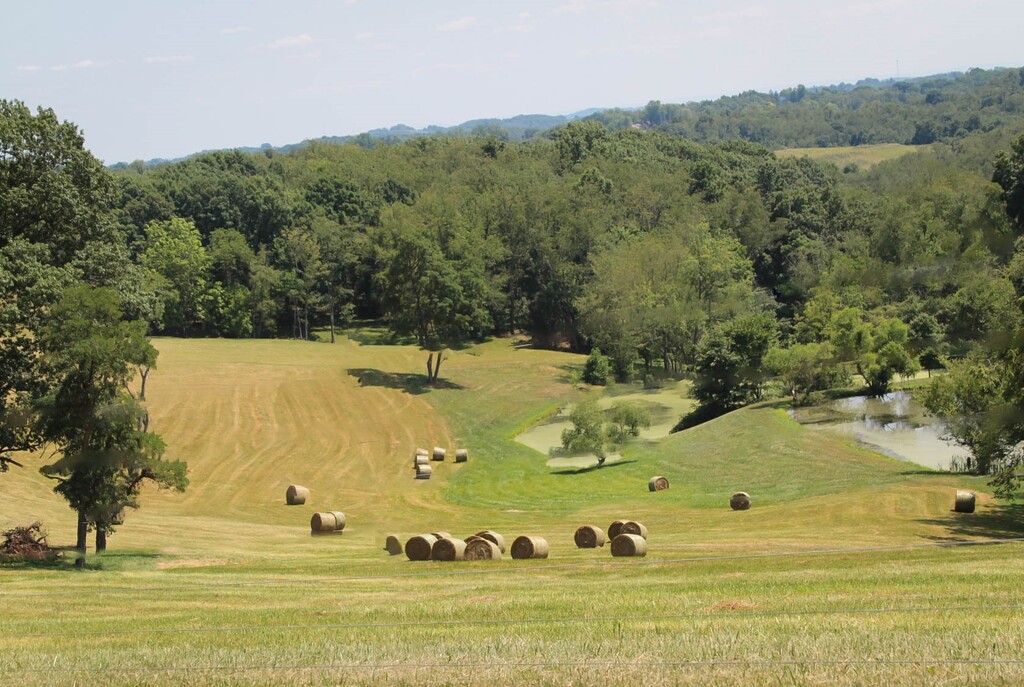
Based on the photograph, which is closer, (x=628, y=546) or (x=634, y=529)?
(x=628, y=546)

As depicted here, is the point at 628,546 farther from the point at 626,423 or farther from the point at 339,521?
the point at 626,423

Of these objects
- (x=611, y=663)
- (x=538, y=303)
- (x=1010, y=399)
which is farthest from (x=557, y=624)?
(x=538, y=303)

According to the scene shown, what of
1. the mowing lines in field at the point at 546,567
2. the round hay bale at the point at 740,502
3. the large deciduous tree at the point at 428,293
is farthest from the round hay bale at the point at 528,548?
the large deciduous tree at the point at 428,293

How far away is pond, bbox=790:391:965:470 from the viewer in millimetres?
49781

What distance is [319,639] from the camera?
49.5 feet

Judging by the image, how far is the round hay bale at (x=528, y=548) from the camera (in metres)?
27.7

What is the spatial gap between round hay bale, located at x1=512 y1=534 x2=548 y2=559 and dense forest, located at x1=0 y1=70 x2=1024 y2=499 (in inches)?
633

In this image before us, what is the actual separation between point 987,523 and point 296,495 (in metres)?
29.4

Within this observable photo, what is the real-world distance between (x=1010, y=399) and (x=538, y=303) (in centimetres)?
8111

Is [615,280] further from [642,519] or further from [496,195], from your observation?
[642,519]

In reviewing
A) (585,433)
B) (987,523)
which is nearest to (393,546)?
(987,523)

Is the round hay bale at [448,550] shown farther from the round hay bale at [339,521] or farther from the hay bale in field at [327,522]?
the round hay bale at [339,521]

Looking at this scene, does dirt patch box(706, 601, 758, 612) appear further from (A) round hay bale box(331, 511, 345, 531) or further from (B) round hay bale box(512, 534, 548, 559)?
(A) round hay bale box(331, 511, 345, 531)

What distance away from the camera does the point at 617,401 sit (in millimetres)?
73375
